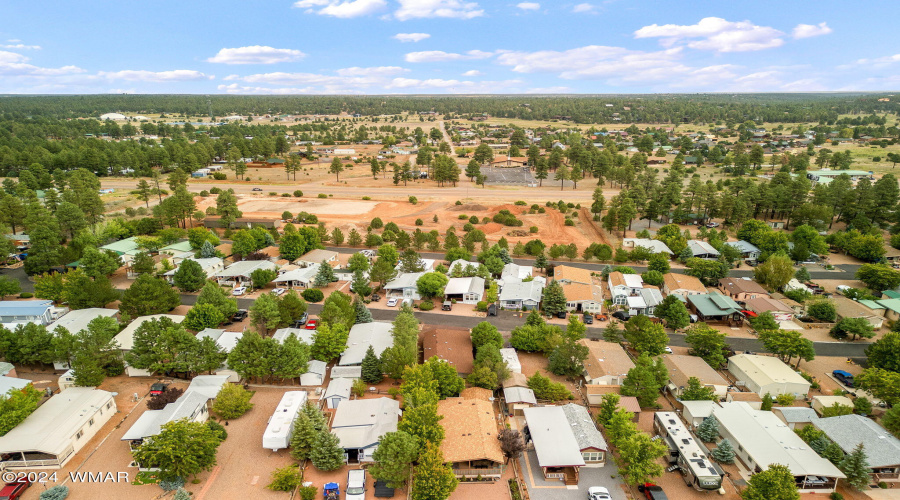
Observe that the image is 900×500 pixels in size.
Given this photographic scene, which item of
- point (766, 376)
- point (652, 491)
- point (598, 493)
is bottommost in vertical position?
point (652, 491)

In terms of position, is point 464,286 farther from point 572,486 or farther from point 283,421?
point 572,486

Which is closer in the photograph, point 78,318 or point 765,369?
point 765,369

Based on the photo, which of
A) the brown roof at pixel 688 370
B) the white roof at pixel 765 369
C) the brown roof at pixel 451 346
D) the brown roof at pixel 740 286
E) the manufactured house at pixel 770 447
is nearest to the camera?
the manufactured house at pixel 770 447

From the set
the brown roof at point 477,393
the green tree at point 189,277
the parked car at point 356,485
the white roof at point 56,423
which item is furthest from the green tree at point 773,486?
the green tree at point 189,277

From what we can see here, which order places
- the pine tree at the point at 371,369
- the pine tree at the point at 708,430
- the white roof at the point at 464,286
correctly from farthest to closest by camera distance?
the white roof at the point at 464,286, the pine tree at the point at 371,369, the pine tree at the point at 708,430

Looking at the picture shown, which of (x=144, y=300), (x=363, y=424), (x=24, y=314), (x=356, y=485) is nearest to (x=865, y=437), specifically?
(x=356, y=485)

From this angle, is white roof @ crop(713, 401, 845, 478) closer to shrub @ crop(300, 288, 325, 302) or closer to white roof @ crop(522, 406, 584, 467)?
white roof @ crop(522, 406, 584, 467)

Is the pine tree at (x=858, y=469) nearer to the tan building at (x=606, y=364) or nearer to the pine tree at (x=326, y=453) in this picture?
the tan building at (x=606, y=364)

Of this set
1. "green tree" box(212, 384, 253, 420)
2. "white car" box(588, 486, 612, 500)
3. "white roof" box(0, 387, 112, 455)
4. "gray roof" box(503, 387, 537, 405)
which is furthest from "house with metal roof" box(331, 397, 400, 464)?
"white roof" box(0, 387, 112, 455)
